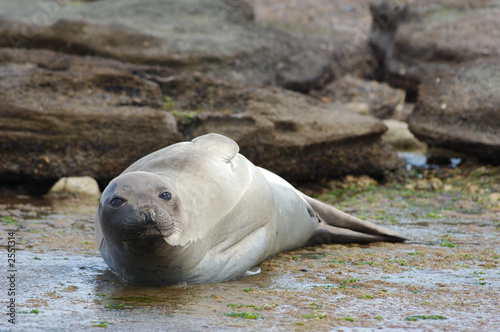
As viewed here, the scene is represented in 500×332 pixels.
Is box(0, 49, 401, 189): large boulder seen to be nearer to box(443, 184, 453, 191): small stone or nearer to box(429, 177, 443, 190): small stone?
box(429, 177, 443, 190): small stone

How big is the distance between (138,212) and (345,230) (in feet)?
7.64

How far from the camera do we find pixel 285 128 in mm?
8328

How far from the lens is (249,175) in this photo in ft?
14.0

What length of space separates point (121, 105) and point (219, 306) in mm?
5198

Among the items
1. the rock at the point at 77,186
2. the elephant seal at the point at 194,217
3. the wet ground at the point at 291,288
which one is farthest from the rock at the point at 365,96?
the elephant seal at the point at 194,217

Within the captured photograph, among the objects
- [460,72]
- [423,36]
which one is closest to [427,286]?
[460,72]

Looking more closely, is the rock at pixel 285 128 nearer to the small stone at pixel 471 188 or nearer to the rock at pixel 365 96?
the small stone at pixel 471 188

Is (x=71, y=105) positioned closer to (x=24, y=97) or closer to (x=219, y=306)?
(x=24, y=97)

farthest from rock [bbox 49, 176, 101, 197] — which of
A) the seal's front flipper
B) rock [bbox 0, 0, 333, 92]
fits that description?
the seal's front flipper

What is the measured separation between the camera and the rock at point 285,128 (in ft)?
27.0

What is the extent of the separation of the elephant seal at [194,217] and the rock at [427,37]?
737cm

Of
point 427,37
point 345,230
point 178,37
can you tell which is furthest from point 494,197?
point 178,37

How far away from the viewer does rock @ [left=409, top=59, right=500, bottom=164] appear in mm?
8703

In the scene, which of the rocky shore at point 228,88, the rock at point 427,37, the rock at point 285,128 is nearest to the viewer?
the rocky shore at point 228,88
